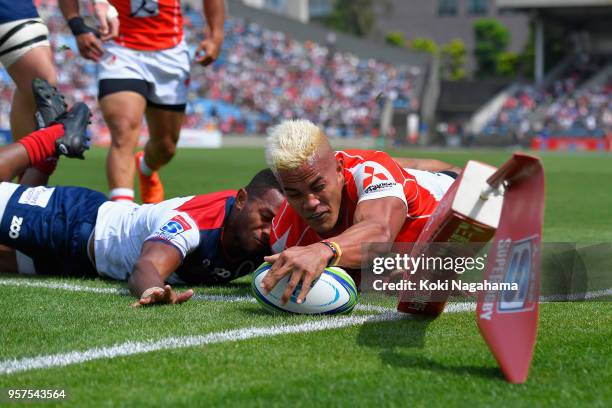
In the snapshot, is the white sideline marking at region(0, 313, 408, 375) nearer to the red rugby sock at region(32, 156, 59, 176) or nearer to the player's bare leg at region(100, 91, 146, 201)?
the red rugby sock at region(32, 156, 59, 176)

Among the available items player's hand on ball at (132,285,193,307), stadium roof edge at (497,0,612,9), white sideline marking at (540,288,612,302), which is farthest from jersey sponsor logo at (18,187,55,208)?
stadium roof edge at (497,0,612,9)

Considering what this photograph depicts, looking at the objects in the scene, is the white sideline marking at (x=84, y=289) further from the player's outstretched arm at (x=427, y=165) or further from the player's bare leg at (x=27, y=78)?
the player's bare leg at (x=27, y=78)

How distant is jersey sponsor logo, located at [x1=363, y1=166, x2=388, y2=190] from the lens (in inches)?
154

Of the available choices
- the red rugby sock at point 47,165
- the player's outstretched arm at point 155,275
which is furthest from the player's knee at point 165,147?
the player's outstretched arm at point 155,275

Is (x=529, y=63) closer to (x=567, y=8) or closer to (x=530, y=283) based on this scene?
(x=567, y=8)

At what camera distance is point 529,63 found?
76.9m

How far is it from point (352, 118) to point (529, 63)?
38562mm

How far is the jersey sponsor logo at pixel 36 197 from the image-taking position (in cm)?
522

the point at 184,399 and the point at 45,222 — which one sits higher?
the point at 184,399

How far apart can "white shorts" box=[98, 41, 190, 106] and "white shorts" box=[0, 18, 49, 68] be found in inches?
27.4

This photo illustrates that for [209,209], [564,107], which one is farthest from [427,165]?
[564,107]

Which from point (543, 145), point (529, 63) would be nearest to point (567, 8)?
point (543, 145)

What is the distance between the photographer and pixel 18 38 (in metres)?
6.54

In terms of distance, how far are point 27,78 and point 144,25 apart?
50.4 inches
